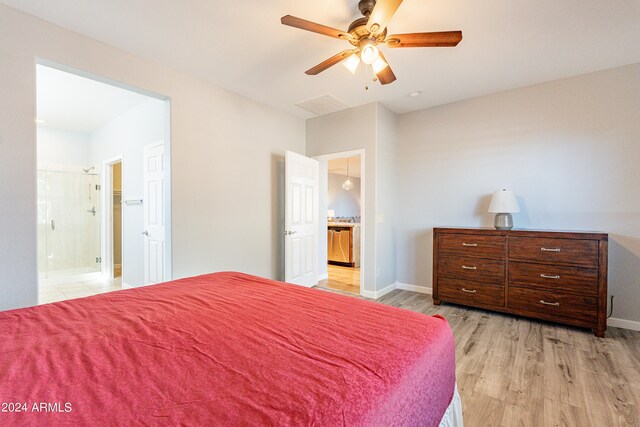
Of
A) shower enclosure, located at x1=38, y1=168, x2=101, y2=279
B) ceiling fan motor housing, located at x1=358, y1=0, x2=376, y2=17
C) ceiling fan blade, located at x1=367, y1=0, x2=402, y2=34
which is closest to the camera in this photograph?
ceiling fan blade, located at x1=367, y1=0, x2=402, y2=34

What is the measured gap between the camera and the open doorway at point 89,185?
3.77m

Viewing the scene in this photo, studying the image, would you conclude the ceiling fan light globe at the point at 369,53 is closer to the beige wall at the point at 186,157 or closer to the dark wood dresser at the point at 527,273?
the beige wall at the point at 186,157

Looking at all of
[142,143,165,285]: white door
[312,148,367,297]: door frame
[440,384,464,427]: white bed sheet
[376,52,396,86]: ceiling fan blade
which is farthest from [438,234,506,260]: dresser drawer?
[142,143,165,285]: white door

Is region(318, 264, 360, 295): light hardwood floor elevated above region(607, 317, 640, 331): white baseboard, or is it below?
below

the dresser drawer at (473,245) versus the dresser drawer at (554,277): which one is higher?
the dresser drawer at (473,245)

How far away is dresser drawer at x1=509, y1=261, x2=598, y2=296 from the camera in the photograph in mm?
2602

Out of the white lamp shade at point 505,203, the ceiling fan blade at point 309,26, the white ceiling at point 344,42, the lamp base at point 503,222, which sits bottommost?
the lamp base at point 503,222

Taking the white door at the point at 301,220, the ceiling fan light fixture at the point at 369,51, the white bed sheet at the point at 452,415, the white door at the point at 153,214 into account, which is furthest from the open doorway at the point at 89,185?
the white bed sheet at the point at 452,415

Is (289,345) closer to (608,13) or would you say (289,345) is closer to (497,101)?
(608,13)

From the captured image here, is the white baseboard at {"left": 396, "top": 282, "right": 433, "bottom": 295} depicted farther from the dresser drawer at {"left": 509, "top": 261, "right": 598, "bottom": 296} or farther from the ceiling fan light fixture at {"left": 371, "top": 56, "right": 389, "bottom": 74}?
the ceiling fan light fixture at {"left": 371, "top": 56, "right": 389, "bottom": 74}

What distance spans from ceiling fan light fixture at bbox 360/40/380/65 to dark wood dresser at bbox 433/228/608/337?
2257mm

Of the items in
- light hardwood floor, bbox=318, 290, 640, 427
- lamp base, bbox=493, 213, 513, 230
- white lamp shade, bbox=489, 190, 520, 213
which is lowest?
light hardwood floor, bbox=318, 290, 640, 427

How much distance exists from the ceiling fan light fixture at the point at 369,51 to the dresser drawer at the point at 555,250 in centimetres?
239

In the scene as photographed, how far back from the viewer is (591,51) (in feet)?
8.34
